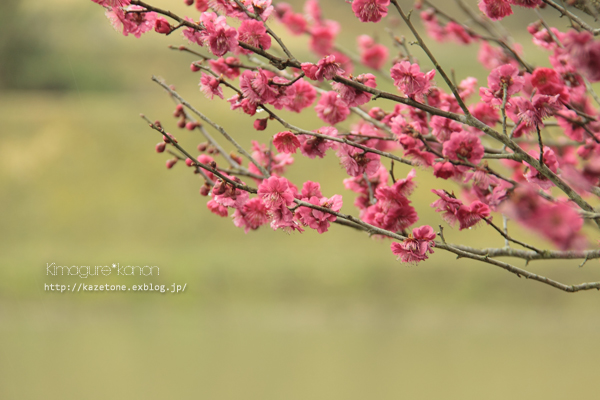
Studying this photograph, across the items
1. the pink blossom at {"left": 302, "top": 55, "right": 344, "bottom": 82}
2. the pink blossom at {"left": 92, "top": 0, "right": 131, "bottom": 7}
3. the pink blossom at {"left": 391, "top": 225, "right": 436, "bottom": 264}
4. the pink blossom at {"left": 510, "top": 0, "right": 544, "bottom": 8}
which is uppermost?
the pink blossom at {"left": 92, "top": 0, "right": 131, "bottom": 7}

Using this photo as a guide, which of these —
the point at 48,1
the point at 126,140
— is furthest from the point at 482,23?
the point at 48,1

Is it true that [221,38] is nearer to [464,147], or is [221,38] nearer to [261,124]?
[261,124]

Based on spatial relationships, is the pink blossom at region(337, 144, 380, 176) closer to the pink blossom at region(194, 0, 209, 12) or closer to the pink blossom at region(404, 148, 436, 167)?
the pink blossom at region(404, 148, 436, 167)

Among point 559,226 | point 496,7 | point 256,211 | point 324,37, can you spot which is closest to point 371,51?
point 324,37

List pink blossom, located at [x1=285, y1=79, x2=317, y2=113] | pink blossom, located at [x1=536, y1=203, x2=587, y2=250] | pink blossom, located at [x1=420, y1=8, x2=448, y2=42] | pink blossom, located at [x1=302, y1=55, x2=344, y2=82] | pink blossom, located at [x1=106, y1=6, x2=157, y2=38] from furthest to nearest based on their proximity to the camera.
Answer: pink blossom, located at [x1=420, y1=8, x2=448, y2=42] → pink blossom, located at [x1=285, y1=79, x2=317, y2=113] → pink blossom, located at [x1=106, y1=6, x2=157, y2=38] → pink blossom, located at [x1=302, y1=55, x2=344, y2=82] → pink blossom, located at [x1=536, y1=203, x2=587, y2=250]

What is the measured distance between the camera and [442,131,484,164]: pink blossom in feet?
2.31

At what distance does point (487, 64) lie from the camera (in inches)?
52.1

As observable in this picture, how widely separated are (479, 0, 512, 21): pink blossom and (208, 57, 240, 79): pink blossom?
1.24 ft

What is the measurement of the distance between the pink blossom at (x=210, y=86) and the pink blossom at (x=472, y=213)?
393 mm

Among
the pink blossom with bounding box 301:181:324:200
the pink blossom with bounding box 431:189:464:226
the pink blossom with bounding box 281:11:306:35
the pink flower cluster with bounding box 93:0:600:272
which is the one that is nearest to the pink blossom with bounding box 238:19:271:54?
the pink flower cluster with bounding box 93:0:600:272

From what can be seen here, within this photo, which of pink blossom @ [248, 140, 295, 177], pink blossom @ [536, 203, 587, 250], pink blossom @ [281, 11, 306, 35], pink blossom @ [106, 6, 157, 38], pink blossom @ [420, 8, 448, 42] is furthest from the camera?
pink blossom @ [281, 11, 306, 35]

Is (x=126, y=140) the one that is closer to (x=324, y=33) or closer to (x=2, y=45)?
(x=2, y=45)

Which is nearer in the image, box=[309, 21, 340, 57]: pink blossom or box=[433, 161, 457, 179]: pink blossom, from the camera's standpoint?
box=[433, 161, 457, 179]: pink blossom

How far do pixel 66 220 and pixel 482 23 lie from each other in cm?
379
